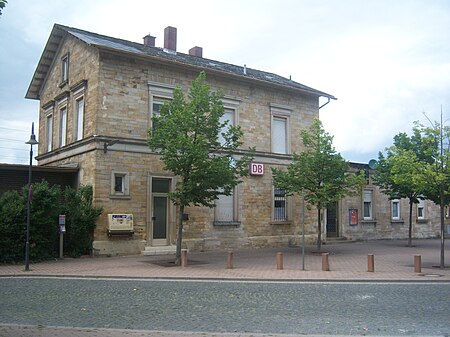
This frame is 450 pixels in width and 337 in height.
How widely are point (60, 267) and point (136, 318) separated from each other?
853cm

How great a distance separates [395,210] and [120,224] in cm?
1966

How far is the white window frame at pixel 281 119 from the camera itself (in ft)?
82.9

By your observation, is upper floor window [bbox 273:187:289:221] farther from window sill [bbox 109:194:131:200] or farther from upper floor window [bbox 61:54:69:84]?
upper floor window [bbox 61:54:69:84]

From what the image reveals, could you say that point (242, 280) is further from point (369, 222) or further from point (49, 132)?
point (369, 222)

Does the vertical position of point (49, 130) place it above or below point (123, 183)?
above

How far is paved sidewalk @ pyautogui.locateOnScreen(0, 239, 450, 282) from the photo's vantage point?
14.3m

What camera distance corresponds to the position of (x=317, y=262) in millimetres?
18328

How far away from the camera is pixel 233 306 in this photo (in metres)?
9.69

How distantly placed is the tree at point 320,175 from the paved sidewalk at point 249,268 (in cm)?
256

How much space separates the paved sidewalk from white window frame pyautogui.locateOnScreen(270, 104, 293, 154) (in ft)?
19.6

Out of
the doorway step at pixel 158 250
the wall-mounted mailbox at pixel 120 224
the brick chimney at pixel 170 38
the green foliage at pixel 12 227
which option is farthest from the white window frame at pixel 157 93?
the brick chimney at pixel 170 38

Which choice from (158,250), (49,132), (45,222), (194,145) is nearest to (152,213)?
(158,250)

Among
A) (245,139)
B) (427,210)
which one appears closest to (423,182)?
(245,139)

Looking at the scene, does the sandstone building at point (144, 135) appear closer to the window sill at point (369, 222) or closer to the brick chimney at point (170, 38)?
the brick chimney at point (170, 38)
